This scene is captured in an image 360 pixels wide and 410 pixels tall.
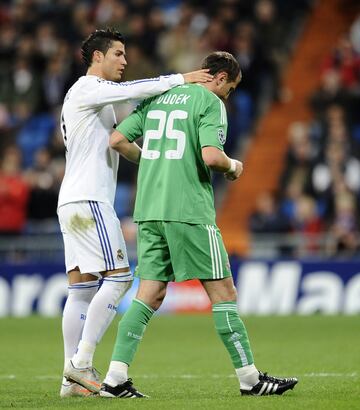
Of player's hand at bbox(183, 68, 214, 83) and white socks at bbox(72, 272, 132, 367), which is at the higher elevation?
player's hand at bbox(183, 68, 214, 83)

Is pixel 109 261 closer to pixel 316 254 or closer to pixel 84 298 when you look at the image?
pixel 84 298

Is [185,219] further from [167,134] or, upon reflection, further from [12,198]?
[12,198]

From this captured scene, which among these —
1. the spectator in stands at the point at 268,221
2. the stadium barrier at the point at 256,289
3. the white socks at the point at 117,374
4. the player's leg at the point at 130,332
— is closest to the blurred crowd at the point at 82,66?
the stadium barrier at the point at 256,289

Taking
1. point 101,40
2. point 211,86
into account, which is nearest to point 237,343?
point 211,86

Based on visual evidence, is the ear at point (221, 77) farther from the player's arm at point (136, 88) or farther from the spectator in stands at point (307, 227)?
the spectator in stands at point (307, 227)

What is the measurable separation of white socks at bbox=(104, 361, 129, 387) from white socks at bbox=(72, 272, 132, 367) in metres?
0.34

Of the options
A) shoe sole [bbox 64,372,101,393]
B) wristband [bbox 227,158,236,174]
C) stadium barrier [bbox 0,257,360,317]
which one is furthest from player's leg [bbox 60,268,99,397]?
stadium barrier [bbox 0,257,360,317]

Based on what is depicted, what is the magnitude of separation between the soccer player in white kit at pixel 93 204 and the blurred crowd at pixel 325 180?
9.36 metres

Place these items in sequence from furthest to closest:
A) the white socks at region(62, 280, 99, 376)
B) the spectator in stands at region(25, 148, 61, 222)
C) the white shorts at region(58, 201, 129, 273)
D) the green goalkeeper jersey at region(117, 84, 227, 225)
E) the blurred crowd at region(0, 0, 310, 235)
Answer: the blurred crowd at region(0, 0, 310, 235) < the spectator in stands at region(25, 148, 61, 222) < the white socks at region(62, 280, 99, 376) < the white shorts at region(58, 201, 129, 273) < the green goalkeeper jersey at region(117, 84, 227, 225)

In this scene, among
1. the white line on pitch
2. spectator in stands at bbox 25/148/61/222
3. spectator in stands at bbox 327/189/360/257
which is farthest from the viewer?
spectator in stands at bbox 25/148/61/222

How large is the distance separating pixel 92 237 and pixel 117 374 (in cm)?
103

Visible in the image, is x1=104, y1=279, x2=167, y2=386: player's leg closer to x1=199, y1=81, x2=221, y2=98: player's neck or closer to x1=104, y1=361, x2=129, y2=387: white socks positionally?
x1=104, y1=361, x2=129, y2=387: white socks

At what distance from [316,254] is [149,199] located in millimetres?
9900

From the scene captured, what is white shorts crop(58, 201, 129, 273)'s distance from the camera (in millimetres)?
7785
